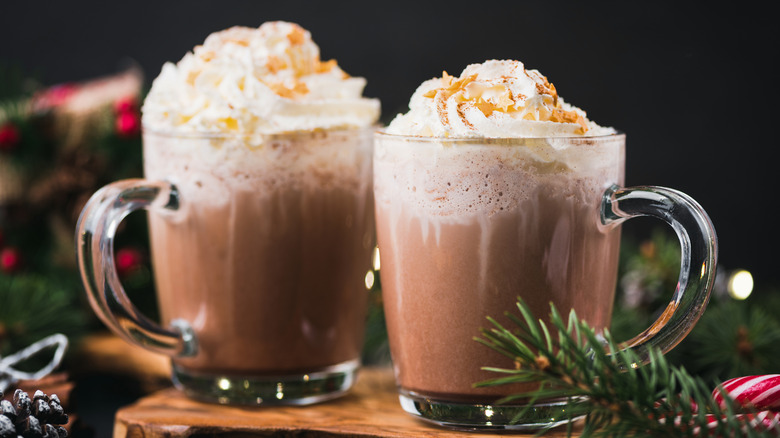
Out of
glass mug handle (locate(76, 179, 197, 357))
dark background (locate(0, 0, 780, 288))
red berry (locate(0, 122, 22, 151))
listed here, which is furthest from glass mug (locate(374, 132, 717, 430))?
dark background (locate(0, 0, 780, 288))

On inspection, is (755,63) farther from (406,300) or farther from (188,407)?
(188,407)

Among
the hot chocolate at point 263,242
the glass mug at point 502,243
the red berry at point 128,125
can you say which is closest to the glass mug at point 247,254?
the hot chocolate at point 263,242

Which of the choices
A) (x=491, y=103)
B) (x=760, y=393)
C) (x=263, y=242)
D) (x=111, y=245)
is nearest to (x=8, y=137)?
(x=111, y=245)

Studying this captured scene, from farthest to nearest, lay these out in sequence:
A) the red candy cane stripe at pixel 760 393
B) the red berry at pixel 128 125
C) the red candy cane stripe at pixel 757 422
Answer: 1. the red berry at pixel 128 125
2. the red candy cane stripe at pixel 760 393
3. the red candy cane stripe at pixel 757 422

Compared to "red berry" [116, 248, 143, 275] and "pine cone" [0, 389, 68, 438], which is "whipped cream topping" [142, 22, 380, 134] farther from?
"red berry" [116, 248, 143, 275]

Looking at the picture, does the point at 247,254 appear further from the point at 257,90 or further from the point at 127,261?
the point at 127,261

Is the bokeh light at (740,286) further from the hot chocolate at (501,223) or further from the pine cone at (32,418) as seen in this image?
the pine cone at (32,418)
